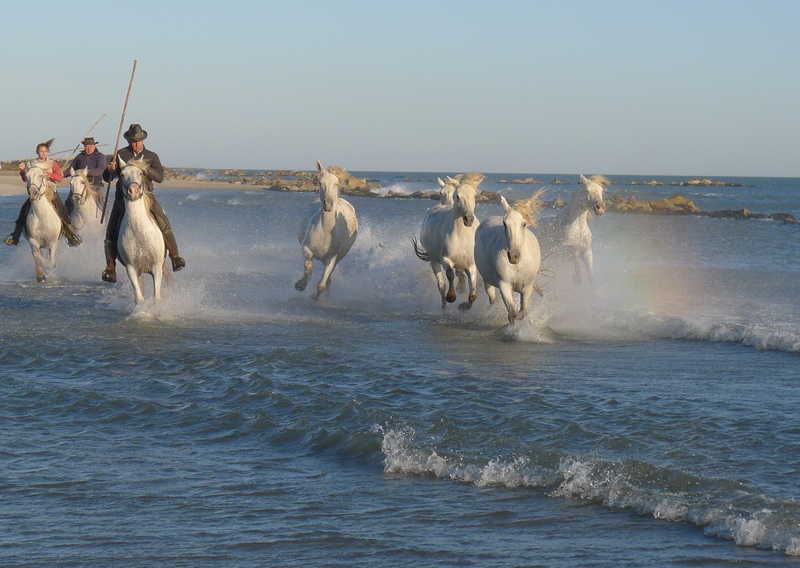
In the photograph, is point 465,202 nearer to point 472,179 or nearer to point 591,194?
point 472,179

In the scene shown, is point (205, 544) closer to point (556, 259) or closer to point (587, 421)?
point (587, 421)

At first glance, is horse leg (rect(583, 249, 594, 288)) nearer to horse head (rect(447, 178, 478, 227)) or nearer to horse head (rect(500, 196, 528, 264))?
horse head (rect(447, 178, 478, 227))

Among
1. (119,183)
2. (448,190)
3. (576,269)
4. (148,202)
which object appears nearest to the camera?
(119,183)

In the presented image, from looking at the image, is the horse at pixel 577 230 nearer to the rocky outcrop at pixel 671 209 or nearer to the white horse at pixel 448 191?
the white horse at pixel 448 191

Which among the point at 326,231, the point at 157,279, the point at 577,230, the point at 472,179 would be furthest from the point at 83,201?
the point at 577,230

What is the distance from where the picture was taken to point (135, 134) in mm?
11891

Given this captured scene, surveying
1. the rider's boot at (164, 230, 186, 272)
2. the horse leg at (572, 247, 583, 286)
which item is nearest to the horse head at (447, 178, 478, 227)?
the horse leg at (572, 247, 583, 286)

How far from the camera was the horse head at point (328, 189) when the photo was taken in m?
13.6

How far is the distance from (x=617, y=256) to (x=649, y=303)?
31.9ft

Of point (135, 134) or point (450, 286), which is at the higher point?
point (135, 134)

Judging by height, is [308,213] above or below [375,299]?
above

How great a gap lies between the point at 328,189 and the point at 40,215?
5.49 metres

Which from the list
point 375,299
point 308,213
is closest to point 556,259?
point 375,299

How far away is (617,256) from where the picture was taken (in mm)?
23625
